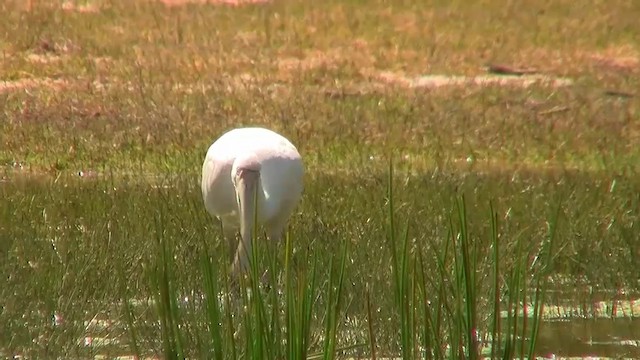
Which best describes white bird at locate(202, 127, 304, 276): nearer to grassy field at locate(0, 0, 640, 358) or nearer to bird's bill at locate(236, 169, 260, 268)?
bird's bill at locate(236, 169, 260, 268)

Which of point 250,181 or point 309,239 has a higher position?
point 250,181

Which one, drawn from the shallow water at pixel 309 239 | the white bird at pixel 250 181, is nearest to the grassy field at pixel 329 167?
the shallow water at pixel 309 239

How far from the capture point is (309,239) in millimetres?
7344

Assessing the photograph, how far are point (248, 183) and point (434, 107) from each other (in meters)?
6.17

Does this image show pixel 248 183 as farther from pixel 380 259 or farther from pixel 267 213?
pixel 380 259

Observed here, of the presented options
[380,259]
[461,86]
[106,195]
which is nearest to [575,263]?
[380,259]

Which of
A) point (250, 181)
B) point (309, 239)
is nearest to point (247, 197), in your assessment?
point (250, 181)


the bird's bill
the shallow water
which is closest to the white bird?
the bird's bill

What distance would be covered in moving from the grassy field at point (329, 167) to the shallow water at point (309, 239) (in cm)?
2

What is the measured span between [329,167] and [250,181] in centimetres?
396

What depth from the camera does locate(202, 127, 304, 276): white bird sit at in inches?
271

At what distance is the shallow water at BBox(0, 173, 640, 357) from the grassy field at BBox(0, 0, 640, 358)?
0.02 m

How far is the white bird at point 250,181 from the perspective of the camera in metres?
6.87

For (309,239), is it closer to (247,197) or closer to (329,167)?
(247,197)
